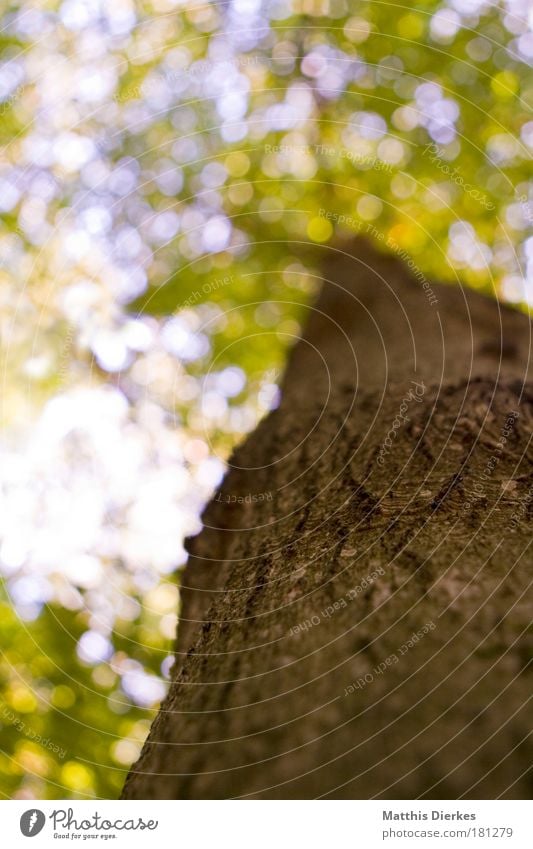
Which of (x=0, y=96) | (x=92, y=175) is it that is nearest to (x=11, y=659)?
(x=92, y=175)

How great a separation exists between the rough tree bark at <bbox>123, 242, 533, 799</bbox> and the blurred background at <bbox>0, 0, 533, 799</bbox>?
1.70 m

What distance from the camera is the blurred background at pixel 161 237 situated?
3889mm

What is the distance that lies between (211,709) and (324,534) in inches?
21.6

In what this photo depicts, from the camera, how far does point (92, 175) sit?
4574 millimetres

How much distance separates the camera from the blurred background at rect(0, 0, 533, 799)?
389 centimetres

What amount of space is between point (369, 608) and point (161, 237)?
4.58 meters

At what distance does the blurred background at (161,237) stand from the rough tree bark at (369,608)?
1.70m

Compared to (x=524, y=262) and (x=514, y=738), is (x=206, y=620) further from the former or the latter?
(x=524, y=262)
